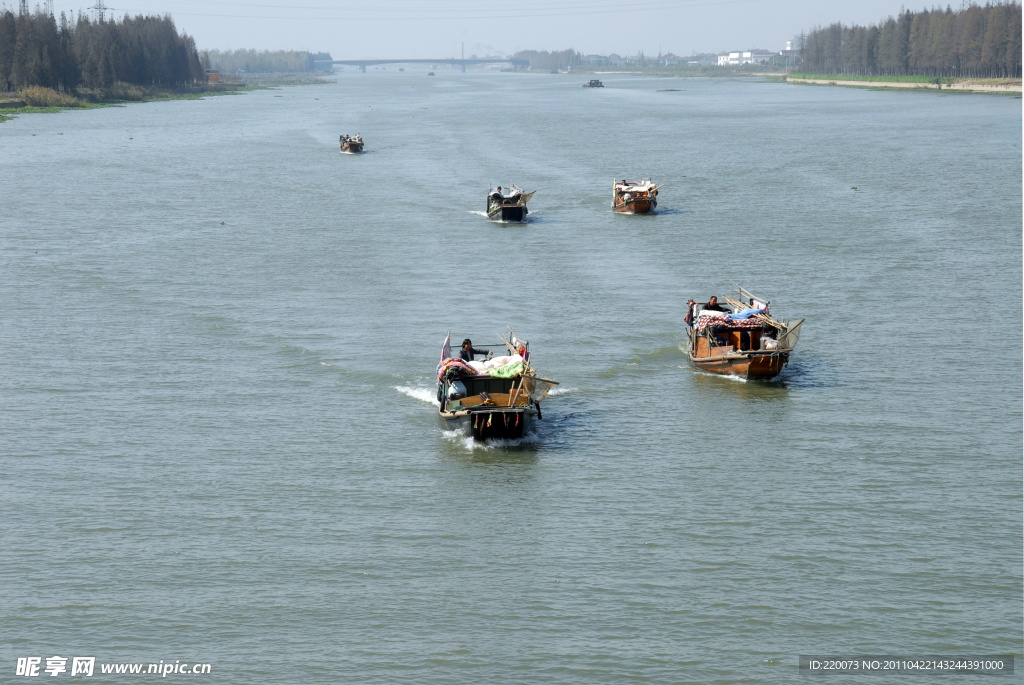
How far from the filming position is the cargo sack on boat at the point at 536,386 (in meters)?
39.0

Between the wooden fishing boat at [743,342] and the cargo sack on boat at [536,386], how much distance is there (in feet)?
33.6

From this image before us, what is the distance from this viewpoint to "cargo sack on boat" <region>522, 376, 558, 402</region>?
128 ft

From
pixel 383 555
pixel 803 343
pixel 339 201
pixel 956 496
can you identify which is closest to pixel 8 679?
pixel 383 555

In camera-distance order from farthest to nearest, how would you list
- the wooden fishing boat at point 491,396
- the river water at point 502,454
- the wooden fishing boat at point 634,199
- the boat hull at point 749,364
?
the wooden fishing boat at point 634,199
the boat hull at point 749,364
the wooden fishing boat at point 491,396
the river water at point 502,454

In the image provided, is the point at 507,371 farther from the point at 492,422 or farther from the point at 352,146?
the point at 352,146

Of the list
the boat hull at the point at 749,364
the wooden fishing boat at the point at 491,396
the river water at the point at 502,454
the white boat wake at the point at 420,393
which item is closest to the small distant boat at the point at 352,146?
the river water at the point at 502,454

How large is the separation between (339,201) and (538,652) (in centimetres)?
7600

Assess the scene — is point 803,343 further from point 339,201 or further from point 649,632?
point 339,201

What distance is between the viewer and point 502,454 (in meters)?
38.1

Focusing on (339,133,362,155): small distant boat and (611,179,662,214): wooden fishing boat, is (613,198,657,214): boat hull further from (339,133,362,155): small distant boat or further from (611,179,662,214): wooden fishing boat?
(339,133,362,155): small distant boat

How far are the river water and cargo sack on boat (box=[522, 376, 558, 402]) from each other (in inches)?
63.7

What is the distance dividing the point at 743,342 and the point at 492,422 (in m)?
14.4

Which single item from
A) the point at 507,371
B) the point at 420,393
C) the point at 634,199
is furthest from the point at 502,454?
the point at 634,199

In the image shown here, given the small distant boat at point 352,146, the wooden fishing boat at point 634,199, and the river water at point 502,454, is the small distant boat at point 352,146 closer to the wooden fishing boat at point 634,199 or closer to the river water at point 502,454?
the river water at point 502,454
